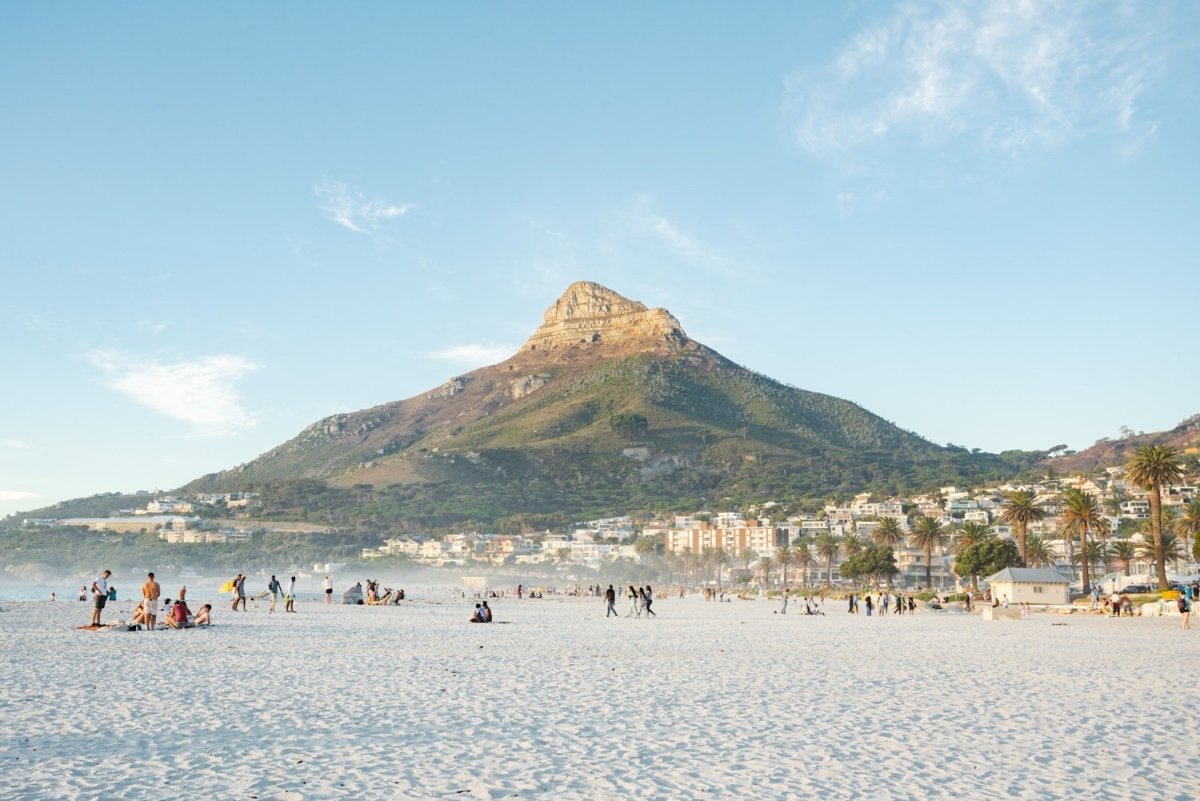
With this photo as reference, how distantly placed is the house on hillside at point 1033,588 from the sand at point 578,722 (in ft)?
140

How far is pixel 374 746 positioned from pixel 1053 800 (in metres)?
7.30

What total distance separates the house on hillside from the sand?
1675 inches

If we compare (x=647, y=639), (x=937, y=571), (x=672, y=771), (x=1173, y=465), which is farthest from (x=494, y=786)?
(x=937, y=571)

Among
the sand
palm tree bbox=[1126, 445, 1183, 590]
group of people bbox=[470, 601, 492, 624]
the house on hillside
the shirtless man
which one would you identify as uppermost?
palm tree bbox=[1126, 445, 1183, 590]

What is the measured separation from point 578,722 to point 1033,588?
60114 mm

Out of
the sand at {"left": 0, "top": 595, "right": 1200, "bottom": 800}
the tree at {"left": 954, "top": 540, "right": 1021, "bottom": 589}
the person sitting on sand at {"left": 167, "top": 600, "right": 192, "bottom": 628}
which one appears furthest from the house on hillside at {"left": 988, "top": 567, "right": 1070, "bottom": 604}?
the person sitting on sand at {"left": 167, "top": 600, "right": 192, "bottom": 628}

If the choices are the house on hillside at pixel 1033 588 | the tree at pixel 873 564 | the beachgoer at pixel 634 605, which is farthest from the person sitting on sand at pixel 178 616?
the tree at pixel 873 564

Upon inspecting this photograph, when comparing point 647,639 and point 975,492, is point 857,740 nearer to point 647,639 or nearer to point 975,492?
point 647,639

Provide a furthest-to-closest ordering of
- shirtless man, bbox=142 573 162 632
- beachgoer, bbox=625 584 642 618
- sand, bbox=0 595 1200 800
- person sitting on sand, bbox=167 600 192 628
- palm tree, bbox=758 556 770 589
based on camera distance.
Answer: palm tree, bbox=758 556 770 589
beachgoer, bbox=625 584 642 618
person sitting on sand, bbox=167 600 192 628
shirtless man, bbox=142 573 162 632
sand, bbox=0 595 1200 800

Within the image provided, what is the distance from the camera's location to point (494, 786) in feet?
31.2

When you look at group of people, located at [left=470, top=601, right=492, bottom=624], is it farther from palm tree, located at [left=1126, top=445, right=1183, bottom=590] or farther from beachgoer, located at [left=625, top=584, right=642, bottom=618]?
palm tree, located at [left=1126, top=445, right=1183, bottom=590]

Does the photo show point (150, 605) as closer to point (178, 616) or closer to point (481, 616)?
point (178, 616)

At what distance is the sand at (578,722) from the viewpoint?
970 cm

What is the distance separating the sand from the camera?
9.70 metres
